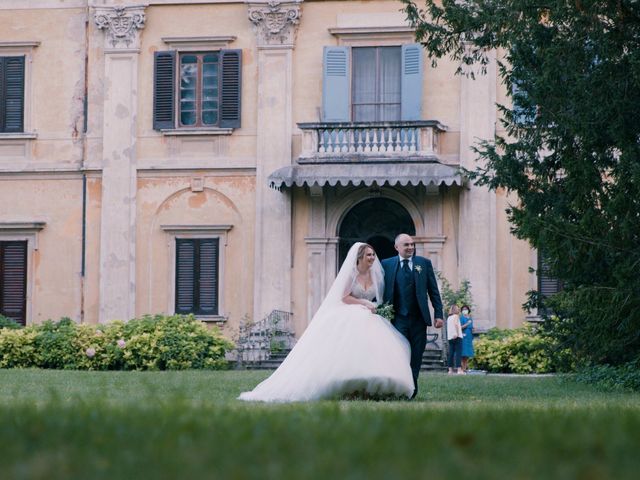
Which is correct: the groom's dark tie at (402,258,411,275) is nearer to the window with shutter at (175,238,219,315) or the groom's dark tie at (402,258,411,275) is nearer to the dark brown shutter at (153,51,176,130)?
the window with shutter at (175,238,219,315)

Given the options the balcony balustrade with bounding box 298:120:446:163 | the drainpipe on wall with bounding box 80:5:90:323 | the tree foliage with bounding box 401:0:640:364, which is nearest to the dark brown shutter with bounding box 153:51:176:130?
the drainpipe on wall with bounding box 80:5:90:323

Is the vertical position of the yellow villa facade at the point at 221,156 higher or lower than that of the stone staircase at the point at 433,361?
higher

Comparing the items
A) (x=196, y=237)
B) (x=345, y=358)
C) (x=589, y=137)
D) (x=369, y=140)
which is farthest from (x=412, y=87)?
(x=345, y=358)

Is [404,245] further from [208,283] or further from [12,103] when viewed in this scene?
[12,103]

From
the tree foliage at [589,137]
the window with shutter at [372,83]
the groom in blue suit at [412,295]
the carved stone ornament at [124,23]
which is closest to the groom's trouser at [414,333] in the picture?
the groom in blue suit at [412,295]

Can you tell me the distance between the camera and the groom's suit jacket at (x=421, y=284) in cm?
1375

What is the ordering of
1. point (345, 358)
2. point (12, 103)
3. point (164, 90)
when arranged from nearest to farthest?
point (345, 358) → point (164, 90) → point (12, 103)

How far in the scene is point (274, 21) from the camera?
2778 centimetres

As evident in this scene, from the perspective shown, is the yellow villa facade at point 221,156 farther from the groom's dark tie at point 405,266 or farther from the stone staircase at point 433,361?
the groom's dark tie at point 405,266

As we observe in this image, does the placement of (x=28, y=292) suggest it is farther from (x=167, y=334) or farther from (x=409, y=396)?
(x=409, y=396)

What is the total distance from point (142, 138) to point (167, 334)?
4923 mm

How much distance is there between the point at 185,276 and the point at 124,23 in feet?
18.1

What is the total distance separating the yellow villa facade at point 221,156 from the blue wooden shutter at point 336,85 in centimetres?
3

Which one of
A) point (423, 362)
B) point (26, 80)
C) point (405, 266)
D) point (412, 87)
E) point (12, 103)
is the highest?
point (26, 80)
